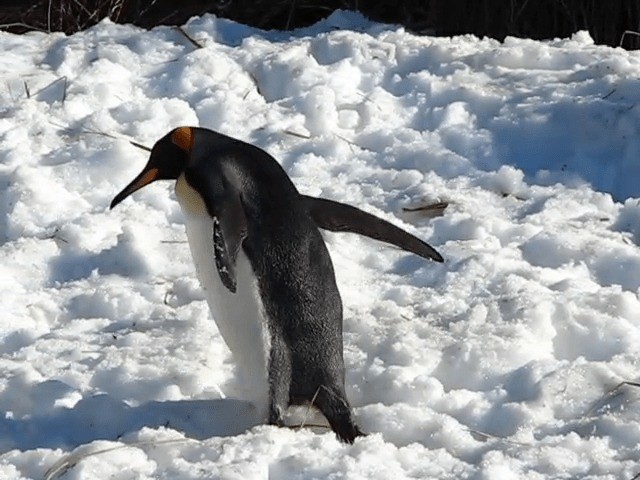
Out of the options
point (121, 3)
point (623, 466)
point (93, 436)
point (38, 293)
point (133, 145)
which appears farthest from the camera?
point (121, 3)

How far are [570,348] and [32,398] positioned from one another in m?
1.33

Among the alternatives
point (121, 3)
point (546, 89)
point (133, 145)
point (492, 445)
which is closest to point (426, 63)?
point (546, 89)

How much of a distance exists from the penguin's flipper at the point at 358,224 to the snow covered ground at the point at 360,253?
22cm

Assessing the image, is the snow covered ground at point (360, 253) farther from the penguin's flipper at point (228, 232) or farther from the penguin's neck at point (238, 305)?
the penguin's flipper at point (228, 232)

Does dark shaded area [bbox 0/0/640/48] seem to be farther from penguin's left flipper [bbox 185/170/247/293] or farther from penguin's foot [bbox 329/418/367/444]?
penguin's foot [bbox 329/418/367/444]

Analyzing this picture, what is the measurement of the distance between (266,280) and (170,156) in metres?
0.46

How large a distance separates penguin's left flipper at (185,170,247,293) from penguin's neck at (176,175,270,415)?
0.05 metres

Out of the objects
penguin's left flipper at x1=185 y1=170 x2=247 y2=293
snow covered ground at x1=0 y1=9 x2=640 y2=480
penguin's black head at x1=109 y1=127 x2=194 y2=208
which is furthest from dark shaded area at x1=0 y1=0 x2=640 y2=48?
penguin's left flipper at x1=185 y1=170 x2=247 y2=293

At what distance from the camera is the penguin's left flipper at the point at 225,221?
307 cm

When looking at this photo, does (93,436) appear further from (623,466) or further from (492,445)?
(623,466)

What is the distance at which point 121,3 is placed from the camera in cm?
623

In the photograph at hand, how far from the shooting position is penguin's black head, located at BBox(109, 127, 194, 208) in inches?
133

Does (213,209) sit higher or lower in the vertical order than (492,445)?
higher

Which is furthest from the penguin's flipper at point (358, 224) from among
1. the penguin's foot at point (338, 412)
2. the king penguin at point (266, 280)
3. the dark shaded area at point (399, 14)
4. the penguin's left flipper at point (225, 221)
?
the dark shaded area at point (399, 14)
